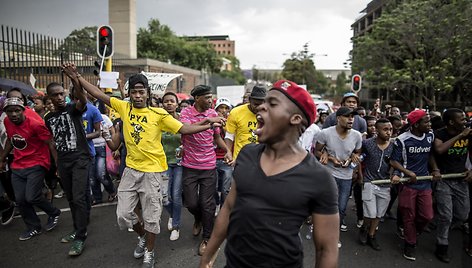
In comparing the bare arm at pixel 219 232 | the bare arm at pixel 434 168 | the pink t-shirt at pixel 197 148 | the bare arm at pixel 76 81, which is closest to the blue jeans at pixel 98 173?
the bare arm at pixel 76 81

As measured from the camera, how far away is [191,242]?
4402 mm

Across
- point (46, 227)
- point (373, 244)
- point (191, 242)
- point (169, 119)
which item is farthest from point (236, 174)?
point (46, 227)

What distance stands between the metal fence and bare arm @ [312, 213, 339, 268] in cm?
869

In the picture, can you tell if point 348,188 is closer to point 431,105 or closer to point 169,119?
point 169,119

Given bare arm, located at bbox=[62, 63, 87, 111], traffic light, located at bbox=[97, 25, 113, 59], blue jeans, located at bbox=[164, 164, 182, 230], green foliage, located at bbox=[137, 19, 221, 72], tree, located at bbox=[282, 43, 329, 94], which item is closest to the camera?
bare arm, located at bbox=[62, 63, 87, 111]

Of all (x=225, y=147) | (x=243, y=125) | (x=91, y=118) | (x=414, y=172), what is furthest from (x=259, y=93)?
(x=91, y=118)

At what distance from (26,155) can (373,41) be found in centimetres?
2282

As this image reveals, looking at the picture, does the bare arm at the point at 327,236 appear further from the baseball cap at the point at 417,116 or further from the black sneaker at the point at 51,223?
the black sneaker at the point at 51,223

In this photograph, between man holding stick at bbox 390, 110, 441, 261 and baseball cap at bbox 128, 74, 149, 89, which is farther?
man holding stick at bbox 390, 110, 441, 261

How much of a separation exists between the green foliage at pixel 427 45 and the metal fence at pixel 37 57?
17698mm

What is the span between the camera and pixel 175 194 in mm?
4578

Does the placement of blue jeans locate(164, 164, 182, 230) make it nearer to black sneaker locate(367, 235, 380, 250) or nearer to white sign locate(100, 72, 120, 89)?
white sign locate(100, 72, 120, 89)

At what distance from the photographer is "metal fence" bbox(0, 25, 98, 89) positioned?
27.3ft

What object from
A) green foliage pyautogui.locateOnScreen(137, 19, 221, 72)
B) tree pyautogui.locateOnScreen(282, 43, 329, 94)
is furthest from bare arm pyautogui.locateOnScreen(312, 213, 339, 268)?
tree pyautogui.locateOnScreen(282, 43, 329, 94)
